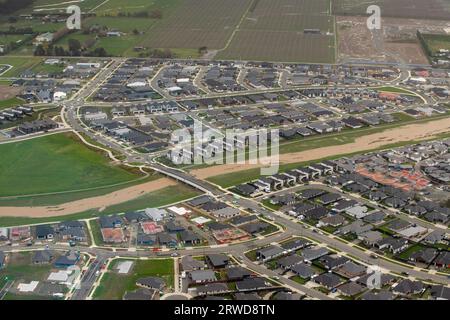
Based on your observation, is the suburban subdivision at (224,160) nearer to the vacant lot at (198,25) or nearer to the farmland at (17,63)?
the farmland at (17,63)

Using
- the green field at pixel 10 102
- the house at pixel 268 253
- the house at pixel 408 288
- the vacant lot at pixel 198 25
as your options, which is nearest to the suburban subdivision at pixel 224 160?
the house at pixel 408 288

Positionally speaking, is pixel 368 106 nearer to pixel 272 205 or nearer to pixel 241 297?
pixel 272 205

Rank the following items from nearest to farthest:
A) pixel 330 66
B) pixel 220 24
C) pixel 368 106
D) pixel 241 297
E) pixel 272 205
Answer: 1. pixel 241 297
2. pixel 272 205
3. pixel 368 106
4. pixel 330 66
5. pixel 220 24

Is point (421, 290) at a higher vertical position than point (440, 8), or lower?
lower

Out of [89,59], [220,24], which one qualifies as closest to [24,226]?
[89,59]

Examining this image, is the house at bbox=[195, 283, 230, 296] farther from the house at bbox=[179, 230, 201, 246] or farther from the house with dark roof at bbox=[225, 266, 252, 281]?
the house at bbox=[179, 230, 201, 246]

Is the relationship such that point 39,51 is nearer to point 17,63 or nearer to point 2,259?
point 17,63

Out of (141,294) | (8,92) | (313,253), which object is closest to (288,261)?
(313,253)
